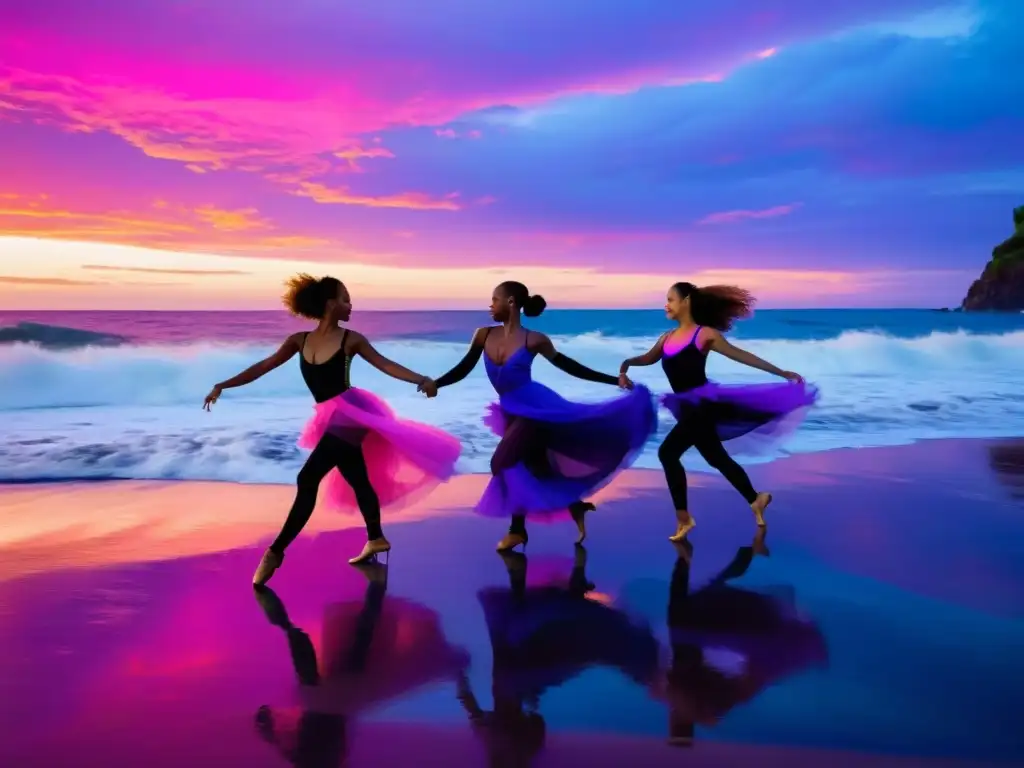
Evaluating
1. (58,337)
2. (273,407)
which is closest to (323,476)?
(273,407)

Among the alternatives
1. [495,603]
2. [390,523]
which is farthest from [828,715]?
[390,523]

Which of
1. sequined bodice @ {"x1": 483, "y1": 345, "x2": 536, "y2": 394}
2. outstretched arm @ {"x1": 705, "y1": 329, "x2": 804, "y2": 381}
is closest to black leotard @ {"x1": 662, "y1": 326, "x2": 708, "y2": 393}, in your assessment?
outstretched arm @ {"x1": 705, "y1": 329, "x2": 804, "y2": 381}

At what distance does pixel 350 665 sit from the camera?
4250mm

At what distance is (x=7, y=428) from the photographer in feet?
43.0

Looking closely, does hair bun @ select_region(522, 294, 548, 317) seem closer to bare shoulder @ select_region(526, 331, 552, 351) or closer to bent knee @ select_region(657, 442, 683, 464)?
bare shoulder @ select_region(526, 331, 552, 351)

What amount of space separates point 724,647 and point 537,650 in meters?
1.01

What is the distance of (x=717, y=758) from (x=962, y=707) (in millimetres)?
1269

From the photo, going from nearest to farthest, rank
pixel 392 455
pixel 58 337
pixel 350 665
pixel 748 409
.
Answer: pixel 350 665
pixel 392 455
pixel 748 409
pixel 58 337

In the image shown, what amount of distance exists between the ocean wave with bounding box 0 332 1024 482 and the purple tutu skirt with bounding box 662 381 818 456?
8.50ft

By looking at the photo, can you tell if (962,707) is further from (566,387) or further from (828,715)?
(566,387)

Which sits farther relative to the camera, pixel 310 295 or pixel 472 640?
pixel 310 295

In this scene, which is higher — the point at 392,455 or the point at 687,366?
the point at 687,366

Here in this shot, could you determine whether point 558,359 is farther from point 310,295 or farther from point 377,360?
point 310,295

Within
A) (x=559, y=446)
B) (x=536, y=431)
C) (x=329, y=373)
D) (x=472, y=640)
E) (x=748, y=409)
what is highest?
(x=329, y=373)
